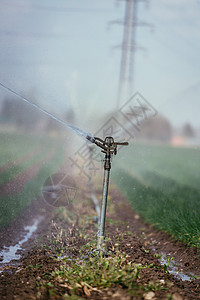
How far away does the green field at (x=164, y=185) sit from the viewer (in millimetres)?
4129

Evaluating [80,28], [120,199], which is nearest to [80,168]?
[120,199]

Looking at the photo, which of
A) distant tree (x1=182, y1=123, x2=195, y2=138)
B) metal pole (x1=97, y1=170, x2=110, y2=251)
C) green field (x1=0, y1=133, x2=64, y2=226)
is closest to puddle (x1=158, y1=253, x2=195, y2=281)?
metal pole (x1=97, y1=170, x2=110, y2=251)

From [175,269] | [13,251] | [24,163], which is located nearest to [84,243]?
[13,251]

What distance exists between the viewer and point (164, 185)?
5949mm

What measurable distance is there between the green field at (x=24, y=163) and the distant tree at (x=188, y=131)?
9.42 feet

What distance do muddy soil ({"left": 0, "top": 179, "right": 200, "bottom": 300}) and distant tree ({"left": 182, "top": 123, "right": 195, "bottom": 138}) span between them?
2511mm

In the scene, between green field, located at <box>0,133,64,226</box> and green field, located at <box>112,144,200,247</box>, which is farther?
green field, located at <box>0,133,64,226</box>

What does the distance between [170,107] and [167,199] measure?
8.44 feet

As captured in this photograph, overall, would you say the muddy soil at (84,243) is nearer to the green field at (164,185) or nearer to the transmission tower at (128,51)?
the green field at (164,185)

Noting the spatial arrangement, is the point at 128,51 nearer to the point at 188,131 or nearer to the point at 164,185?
the point at 188,131

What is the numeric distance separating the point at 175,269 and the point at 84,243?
91 centimetres

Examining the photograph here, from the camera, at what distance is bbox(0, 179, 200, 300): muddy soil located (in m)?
Result: 2.32

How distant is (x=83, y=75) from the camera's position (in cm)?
563

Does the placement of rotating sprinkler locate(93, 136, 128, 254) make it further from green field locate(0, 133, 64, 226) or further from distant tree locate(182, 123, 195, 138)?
distant tree locate(182, 123, 195, 138)
